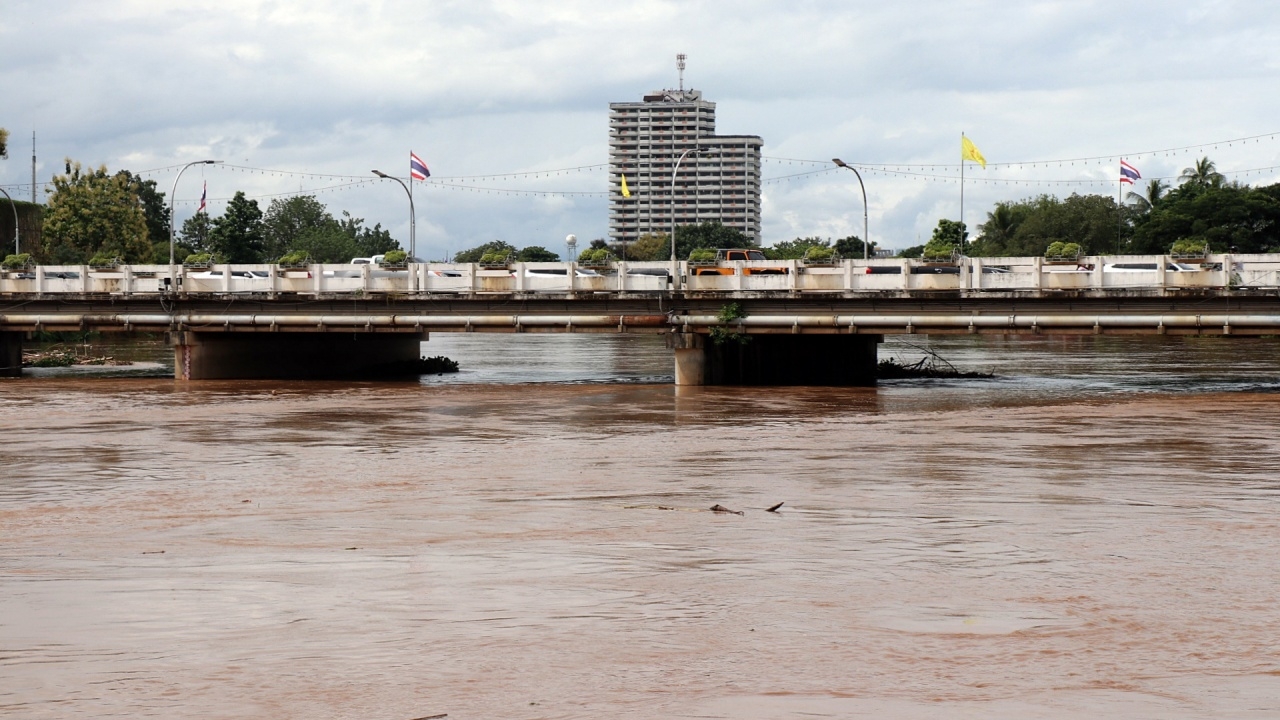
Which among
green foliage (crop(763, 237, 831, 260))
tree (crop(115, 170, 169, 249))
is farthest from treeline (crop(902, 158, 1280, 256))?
tree (crop(115, 170, 169, 249))

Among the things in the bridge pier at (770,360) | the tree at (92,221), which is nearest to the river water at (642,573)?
the bridge pier at (770,360)

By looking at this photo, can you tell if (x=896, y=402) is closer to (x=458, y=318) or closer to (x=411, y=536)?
(x=458, y=318)

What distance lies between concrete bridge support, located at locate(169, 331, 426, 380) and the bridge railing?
116 inches

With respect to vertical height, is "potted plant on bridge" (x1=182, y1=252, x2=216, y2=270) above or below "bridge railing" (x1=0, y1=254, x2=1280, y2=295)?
above

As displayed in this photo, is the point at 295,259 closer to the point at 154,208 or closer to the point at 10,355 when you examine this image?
the point at 10,355

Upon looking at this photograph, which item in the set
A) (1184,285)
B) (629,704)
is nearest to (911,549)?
(629,704)

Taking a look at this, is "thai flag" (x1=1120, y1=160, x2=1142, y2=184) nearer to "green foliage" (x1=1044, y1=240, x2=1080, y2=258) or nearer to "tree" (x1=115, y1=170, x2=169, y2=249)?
"green foliage" (x1=1044, y1=240, x2=1080, y2=258)

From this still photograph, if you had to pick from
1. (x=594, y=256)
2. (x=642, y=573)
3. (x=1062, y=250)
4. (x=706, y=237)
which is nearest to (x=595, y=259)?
(x=594, y=256)

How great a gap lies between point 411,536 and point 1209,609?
1060cm

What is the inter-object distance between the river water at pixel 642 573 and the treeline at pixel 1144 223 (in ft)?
209

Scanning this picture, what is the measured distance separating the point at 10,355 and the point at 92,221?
189 ft

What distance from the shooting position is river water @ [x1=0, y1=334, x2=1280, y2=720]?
39.4 ft

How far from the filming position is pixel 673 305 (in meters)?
60.1

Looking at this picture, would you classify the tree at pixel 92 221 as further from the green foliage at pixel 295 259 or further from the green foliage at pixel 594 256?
the green foliage at pixel 594 256
